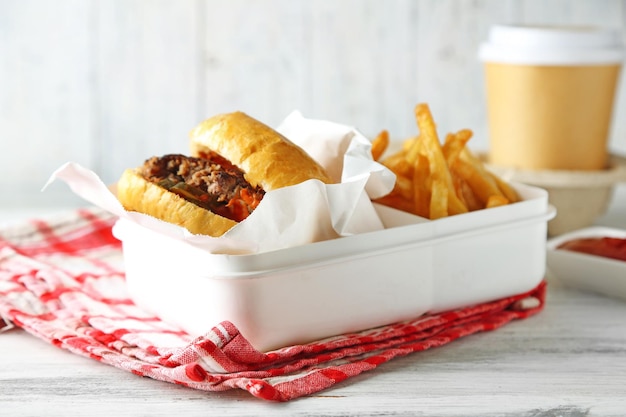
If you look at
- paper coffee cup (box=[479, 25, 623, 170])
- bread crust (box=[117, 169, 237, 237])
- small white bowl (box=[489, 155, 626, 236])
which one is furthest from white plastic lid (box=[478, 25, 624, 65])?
bread crust (box=[117, 169, 237, 237])

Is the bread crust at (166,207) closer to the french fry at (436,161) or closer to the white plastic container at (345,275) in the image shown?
the white plastic container at (345,275)

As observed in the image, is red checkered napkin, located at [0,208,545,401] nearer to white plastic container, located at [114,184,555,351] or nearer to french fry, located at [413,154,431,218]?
white plastic container, located at [114,184,555,351]

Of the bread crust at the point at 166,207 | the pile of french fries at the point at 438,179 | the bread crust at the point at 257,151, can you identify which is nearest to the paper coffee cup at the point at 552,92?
the pile of french fries at the point at 438,179

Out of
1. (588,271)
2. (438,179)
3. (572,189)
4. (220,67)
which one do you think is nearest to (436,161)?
(438,179)

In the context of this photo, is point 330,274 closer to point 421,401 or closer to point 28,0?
point 421,401

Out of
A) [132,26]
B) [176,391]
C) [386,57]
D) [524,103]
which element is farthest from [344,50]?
[176,391]

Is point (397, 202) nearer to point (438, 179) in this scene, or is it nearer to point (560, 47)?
point (438, 179)
